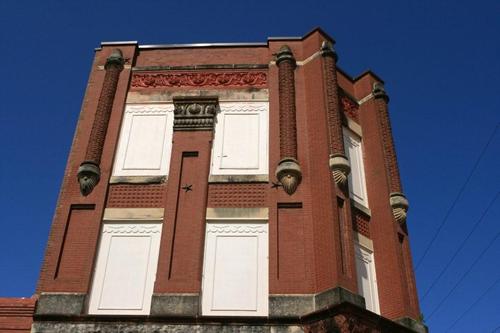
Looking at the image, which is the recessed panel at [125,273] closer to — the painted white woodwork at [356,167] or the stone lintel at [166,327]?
the stone lintel at [166,327]

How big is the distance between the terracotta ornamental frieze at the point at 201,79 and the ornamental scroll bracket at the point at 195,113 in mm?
903

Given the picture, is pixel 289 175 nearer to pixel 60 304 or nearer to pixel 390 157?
pixel 390 157

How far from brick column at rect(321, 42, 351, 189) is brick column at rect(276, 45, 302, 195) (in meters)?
0.94

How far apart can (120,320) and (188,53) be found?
883 centimetres

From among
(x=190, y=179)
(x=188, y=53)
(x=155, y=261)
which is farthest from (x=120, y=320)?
(x=188, y=53)

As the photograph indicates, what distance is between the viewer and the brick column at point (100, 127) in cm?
1484

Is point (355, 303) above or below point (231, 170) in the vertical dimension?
below

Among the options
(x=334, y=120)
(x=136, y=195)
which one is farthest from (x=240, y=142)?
(x=136, y=195)

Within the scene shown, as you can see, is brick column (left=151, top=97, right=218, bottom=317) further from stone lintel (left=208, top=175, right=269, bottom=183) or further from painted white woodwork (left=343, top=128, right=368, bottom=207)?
painted white woodwork (left=343, top=128, right=368, bottom=207)

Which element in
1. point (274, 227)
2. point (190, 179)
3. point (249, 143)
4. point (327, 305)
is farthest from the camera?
point (249, 143)

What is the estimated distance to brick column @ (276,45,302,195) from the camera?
47.8ft

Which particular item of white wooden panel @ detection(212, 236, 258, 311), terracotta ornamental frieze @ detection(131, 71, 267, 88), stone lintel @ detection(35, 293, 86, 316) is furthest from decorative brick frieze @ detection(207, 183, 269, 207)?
stone lintel @ detection(35, 293, 86, 316)

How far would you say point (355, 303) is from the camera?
12484 millimetres

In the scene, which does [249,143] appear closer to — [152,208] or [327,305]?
[152,208]
